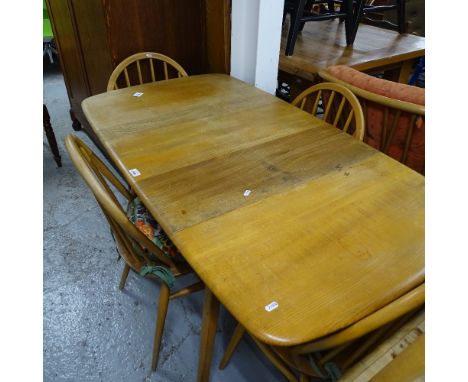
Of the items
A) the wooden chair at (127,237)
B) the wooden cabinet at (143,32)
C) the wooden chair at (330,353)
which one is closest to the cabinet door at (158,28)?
the wooden cabinet at (143,32)

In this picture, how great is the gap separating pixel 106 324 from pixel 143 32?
1.51m

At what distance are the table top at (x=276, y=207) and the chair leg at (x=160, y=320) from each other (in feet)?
1.34

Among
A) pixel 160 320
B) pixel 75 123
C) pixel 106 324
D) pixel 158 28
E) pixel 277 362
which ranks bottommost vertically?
pixel 106 324

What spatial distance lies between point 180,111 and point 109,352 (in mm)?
1014

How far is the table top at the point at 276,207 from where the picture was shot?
641 millimetres

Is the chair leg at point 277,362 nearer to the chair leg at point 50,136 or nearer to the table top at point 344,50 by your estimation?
the table top at point 344,50

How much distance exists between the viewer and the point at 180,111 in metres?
1.36

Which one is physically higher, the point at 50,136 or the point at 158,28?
the point at 158,28

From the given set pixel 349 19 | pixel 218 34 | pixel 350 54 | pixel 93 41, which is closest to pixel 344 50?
pixel 350 54

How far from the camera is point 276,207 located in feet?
2.80

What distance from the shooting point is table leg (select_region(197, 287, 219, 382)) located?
101 cm

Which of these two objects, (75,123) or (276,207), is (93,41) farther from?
(276,207)
